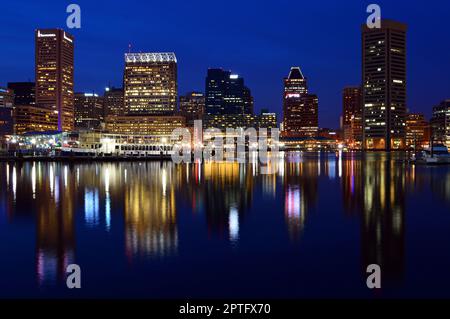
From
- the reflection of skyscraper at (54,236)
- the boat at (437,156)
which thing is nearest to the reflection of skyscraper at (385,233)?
the reflection of skyscraper at (54,236)

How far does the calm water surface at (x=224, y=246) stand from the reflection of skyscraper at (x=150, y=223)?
57mm

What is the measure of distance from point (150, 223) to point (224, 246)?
5322 millimetres

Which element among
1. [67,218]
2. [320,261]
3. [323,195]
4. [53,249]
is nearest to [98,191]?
[67,218]

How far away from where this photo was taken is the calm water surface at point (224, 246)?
12719 millimetres

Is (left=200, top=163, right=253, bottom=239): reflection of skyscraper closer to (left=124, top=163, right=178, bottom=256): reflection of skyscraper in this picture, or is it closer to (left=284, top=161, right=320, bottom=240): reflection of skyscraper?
(left=124, top=163, right=178, bottom=256): reflection of skyscraper

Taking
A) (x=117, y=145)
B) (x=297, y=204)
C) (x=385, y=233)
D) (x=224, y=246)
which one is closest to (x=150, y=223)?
(x=224, y=246)

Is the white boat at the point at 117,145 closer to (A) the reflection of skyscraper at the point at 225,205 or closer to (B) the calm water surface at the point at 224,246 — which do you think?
(A) the reflection of skyscraper at the point at 225,205

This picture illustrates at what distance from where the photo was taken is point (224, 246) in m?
17.4

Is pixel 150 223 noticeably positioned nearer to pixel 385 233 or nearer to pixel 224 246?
pixel 224 246

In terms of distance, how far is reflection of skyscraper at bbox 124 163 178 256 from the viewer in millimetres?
16891

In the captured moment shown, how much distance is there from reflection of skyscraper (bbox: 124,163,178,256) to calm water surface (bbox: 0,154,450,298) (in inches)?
2.2

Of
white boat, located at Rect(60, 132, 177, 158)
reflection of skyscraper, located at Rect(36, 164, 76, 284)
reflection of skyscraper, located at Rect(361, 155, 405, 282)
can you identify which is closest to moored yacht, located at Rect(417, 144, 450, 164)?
reflection of skyscraper, located at Rect(361, 155, 405, 282)
